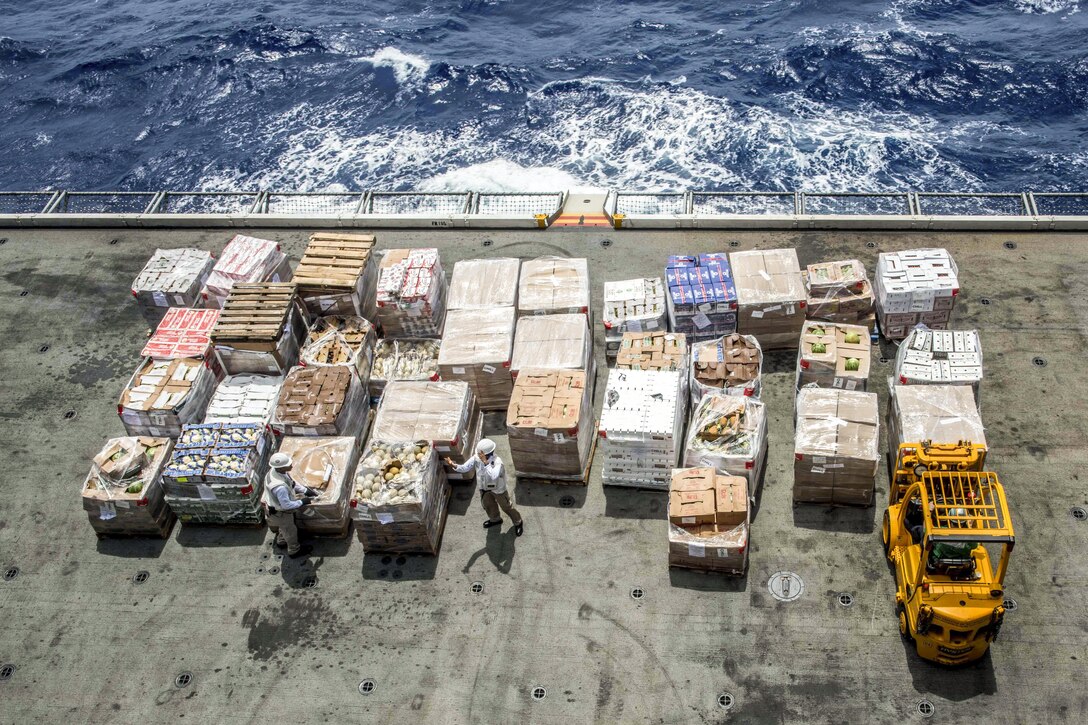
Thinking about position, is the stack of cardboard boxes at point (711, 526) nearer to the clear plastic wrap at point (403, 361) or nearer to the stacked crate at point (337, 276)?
the clear plastic wrap at point (403, 361)

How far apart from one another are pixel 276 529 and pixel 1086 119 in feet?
98.7

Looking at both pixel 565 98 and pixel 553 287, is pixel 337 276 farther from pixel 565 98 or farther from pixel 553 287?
pixel 565 98

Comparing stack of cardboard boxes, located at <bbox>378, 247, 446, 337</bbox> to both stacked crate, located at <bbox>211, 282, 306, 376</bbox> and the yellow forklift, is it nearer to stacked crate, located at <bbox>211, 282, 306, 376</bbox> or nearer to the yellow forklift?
stacked crate, located at <bbox>211, 282, 306, 376</bbox>

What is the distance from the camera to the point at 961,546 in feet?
38.6

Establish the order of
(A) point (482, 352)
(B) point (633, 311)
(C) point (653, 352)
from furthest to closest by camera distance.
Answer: (B) point (633, 311), (A) point (482, 352), (C) point (653, 352)

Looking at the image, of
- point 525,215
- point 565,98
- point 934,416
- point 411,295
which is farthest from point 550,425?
point 565,98

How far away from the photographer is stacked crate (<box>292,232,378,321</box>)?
18.0 meters

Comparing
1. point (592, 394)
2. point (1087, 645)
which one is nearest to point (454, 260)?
point (592, 394)

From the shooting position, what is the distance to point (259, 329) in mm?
16891

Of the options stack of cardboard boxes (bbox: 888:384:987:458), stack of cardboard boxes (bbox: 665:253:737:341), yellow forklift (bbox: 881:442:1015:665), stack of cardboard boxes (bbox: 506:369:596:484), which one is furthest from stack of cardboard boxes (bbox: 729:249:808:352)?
yellow forklift (bbox: 881:442:1015:665)

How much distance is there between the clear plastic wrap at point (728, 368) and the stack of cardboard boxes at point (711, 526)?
7.36 ft

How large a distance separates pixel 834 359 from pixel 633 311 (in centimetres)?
396

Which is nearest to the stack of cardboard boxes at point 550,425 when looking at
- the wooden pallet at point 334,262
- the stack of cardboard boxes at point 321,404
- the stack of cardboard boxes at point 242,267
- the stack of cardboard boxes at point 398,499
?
the stack of cardboard boxes at point 398,499

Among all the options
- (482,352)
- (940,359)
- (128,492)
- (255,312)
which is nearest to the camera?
(128,492)
